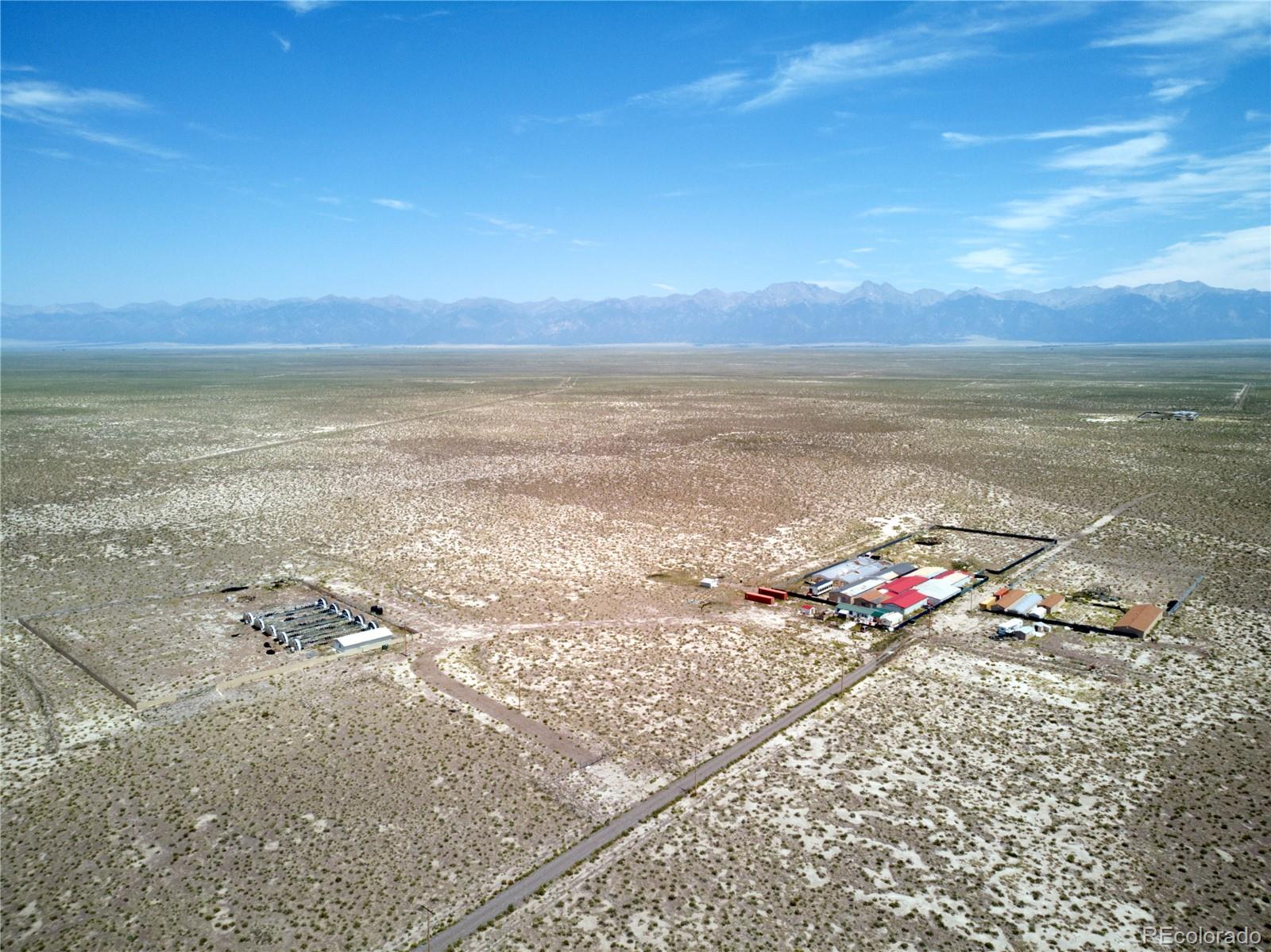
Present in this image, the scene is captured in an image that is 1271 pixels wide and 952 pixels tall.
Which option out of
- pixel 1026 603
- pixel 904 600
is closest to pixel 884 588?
pixel 904 600

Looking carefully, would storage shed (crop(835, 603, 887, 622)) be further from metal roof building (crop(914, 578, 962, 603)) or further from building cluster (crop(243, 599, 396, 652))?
building cluster (crop(243, 599, 396, 652))

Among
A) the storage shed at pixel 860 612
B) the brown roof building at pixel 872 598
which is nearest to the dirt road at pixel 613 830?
the storage shed at pixel 860 612

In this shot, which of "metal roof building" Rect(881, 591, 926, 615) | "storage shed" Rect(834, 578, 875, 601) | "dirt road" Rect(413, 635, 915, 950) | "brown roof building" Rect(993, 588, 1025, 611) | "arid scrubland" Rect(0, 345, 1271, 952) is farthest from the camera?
"storage shed" Rect(834, 578, 875, 601)

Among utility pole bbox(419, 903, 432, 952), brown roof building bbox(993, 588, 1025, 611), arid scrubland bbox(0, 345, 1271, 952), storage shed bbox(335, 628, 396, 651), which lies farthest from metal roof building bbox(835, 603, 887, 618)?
utility pole bbox(419, 903, 432, 952)

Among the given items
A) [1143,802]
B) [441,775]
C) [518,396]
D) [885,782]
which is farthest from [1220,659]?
[518,396]

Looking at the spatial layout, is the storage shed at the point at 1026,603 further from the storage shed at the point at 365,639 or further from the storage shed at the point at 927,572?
the storage shed at the point at 365,639

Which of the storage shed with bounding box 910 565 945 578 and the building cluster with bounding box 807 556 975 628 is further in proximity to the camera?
the storage shed with bounding box 910 565 945 578

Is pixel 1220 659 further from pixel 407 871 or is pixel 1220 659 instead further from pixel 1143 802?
pixel 407 871

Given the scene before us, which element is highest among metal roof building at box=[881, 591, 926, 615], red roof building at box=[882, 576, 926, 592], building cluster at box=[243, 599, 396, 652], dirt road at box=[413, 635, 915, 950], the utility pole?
red roof building at box=[882, 576, 926, 592]
